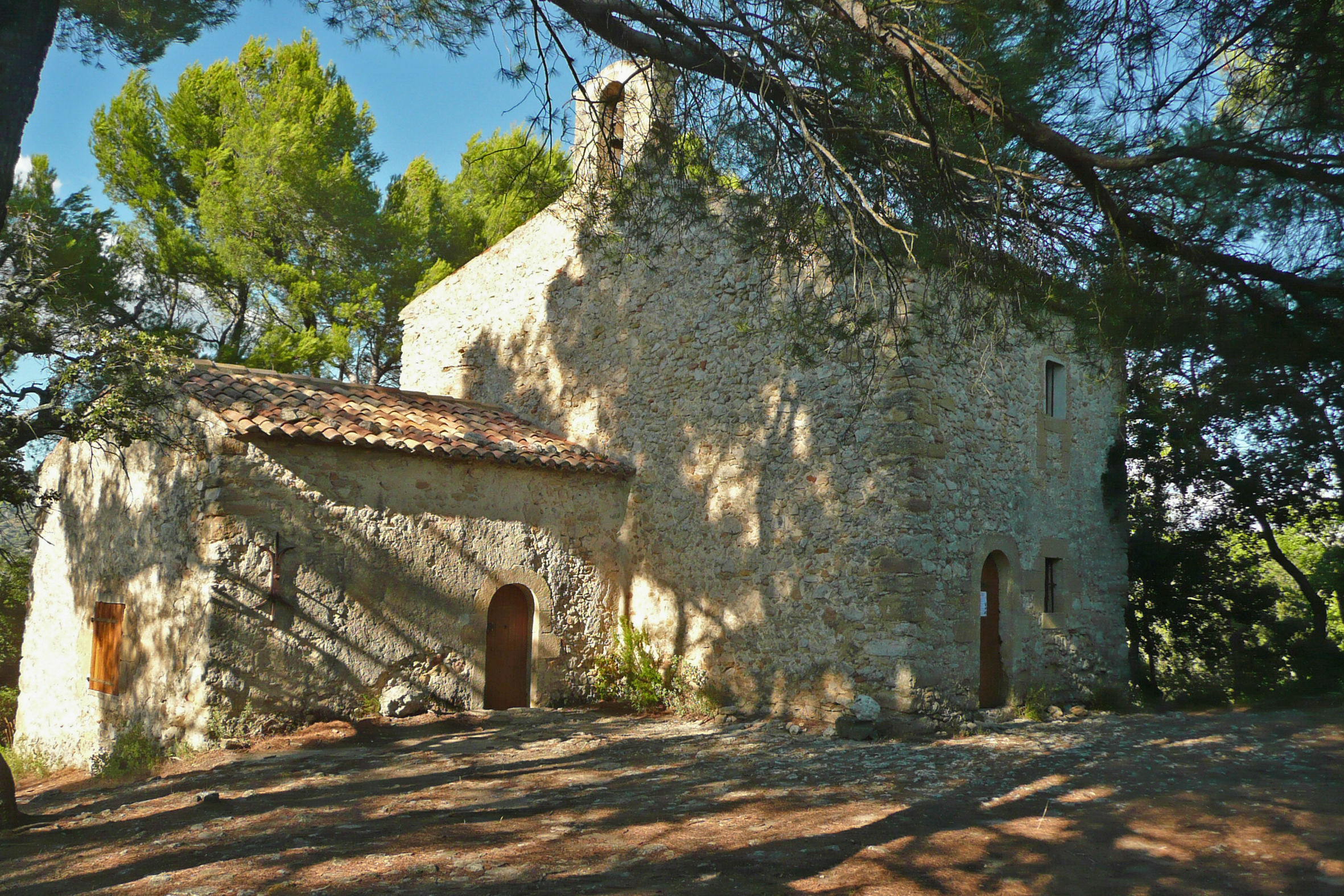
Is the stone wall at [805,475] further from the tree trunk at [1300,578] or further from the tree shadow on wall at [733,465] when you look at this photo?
the tree trunk at [1300,578]

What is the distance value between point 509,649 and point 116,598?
3.79 m

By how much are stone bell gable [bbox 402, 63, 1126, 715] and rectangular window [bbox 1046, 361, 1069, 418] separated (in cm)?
3

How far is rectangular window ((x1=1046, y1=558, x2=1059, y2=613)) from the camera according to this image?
1001cm

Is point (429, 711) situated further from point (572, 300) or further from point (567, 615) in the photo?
point (572, 300)

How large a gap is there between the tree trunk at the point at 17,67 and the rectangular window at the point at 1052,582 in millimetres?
9560

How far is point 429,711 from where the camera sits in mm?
8727

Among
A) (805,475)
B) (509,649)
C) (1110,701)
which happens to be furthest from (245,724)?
(1110,701)

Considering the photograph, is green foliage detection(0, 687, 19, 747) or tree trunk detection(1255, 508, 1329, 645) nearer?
tree trunk detection(1255, 508, 1329, 645)

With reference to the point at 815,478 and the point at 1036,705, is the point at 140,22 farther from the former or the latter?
the point at 1036,705

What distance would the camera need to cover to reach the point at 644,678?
9.74 meters

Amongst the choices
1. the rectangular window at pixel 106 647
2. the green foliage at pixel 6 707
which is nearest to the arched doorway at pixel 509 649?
the rectangular window at pixel 106 647

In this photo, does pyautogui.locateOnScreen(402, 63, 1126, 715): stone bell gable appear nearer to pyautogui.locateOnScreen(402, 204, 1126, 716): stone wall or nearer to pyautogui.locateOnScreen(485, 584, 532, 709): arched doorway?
pyautogui.locateOnScreen(402, 204, 1126, 716): stone wall

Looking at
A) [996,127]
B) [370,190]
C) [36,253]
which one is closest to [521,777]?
[996,127]

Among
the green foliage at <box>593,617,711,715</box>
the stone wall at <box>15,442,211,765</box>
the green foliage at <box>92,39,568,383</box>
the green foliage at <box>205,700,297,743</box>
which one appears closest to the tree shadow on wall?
the green foliage at <box>593,617,711,715</box>
